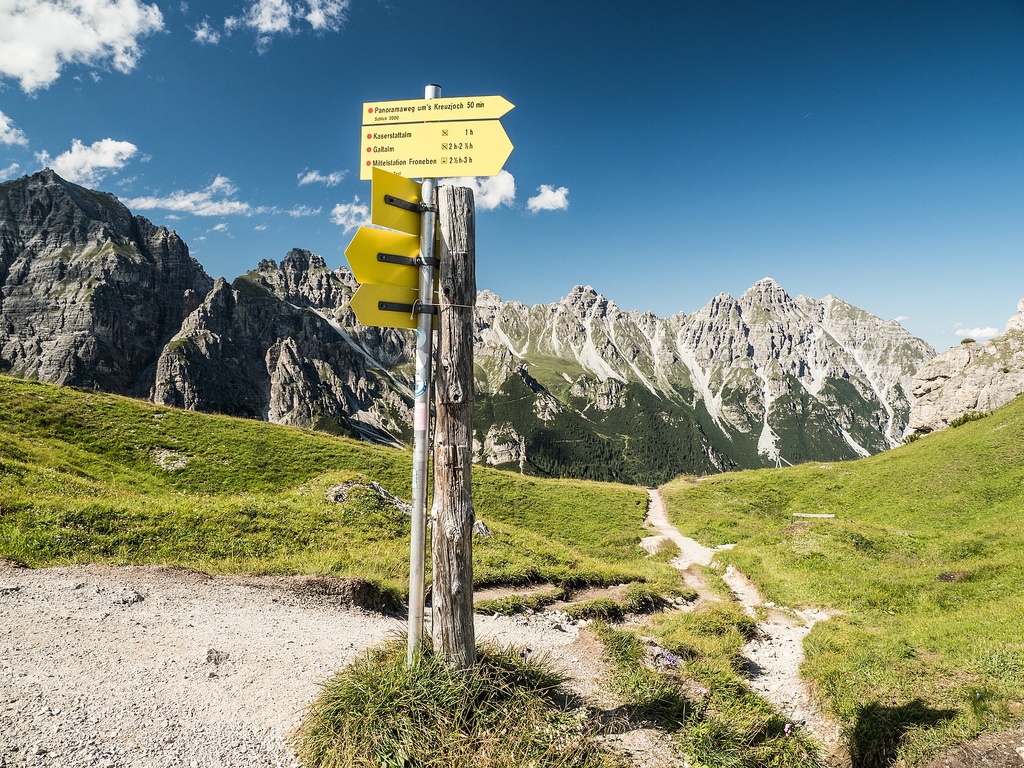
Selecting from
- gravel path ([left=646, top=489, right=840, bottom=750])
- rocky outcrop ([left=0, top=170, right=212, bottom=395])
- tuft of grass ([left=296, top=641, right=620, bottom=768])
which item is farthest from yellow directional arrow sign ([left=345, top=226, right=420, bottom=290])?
rocky outcrop ([left=0, top=170, right=212, bottom=395])

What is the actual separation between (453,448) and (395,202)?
3392 mm

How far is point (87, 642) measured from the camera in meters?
7.32

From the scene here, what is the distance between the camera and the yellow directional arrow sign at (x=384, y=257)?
6004 millimetres

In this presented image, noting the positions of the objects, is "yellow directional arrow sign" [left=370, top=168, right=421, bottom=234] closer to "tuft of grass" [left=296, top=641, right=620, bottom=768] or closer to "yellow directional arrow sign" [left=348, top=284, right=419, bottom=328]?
"yellow directional arrow sign" [left=348, top=284, right=419, bottom=328]

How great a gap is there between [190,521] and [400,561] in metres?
6.15

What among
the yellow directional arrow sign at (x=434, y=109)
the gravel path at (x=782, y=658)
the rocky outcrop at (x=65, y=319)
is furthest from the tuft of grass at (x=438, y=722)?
the rocky outcrop at (x=65, y=319)

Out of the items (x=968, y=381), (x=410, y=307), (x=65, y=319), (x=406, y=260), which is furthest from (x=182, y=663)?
(x=65, y=319)

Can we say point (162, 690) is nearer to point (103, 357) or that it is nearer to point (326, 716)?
point (326, 716)

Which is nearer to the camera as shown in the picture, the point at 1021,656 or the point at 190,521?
the point at 1021,656

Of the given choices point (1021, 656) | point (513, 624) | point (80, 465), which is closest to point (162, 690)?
point (513, 624)

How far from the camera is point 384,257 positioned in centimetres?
634

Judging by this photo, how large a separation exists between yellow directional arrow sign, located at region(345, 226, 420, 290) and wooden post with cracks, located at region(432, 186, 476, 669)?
16.7 inches

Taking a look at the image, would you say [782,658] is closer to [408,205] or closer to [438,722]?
[438,722]

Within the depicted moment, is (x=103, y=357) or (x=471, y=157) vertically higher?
(x=103, y=357)
